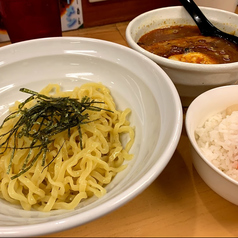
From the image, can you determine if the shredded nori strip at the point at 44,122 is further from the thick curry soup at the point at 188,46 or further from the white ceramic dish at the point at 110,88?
the thick curry soup at the point at 188,46

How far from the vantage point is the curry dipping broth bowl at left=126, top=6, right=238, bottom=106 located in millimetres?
1093

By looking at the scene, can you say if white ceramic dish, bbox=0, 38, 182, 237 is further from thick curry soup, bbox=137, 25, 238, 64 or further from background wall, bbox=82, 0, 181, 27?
background wall, bbox=82, 0, 181, 27

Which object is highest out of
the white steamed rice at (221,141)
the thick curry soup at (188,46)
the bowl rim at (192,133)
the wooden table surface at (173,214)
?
the thick curry soup at (188,46)

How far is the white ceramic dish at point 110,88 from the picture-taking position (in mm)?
699

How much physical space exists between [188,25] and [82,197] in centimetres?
129

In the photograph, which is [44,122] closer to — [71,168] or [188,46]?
[71,168]

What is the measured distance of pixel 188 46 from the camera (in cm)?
137

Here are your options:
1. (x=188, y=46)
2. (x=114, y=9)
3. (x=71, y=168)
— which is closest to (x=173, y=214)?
(x=71, y=168)

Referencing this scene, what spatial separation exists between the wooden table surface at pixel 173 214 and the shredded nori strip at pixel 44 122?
30 cm

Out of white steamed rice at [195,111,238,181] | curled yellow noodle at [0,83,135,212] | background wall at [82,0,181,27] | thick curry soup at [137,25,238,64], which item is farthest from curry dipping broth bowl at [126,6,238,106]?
background wall at [82,0,181,27]

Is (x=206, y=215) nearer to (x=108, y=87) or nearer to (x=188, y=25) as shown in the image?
(x=108, y=87)

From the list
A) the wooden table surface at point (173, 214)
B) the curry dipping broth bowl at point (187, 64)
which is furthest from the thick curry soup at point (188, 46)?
the wooden table surface at point (173, 214)

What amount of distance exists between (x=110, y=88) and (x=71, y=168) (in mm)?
490

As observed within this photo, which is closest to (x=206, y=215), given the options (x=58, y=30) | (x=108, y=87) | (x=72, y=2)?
(x=108, y=87)
